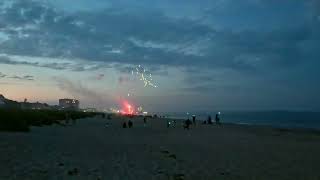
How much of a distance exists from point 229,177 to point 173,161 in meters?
4.04

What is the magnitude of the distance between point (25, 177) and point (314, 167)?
12251mm

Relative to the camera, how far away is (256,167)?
18.0 m

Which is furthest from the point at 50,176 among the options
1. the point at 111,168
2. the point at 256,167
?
the point at 256,167

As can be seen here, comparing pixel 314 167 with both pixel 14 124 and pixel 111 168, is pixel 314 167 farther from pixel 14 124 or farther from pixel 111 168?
pixel 14 124

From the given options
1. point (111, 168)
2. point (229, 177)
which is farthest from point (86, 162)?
point (229, 177)

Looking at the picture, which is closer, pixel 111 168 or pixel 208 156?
pixel 111 168

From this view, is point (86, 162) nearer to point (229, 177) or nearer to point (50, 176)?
point (50, 176)

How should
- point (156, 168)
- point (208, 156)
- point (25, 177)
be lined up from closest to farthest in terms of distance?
point (25, 177) < point (156, 168) < point (208, 156)

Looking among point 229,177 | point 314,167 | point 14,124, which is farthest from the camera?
point 14,124

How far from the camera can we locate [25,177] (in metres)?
12.8

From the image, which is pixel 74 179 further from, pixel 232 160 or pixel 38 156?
pixel 232 160

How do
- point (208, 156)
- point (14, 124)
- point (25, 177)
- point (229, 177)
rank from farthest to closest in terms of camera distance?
point (14, 124) → point (208, 156) → point (229, 177) → point (25, 177)

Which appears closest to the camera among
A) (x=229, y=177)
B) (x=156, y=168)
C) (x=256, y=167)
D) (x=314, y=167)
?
(x=229, y=177)

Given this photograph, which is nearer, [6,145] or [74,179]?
[74,179]
